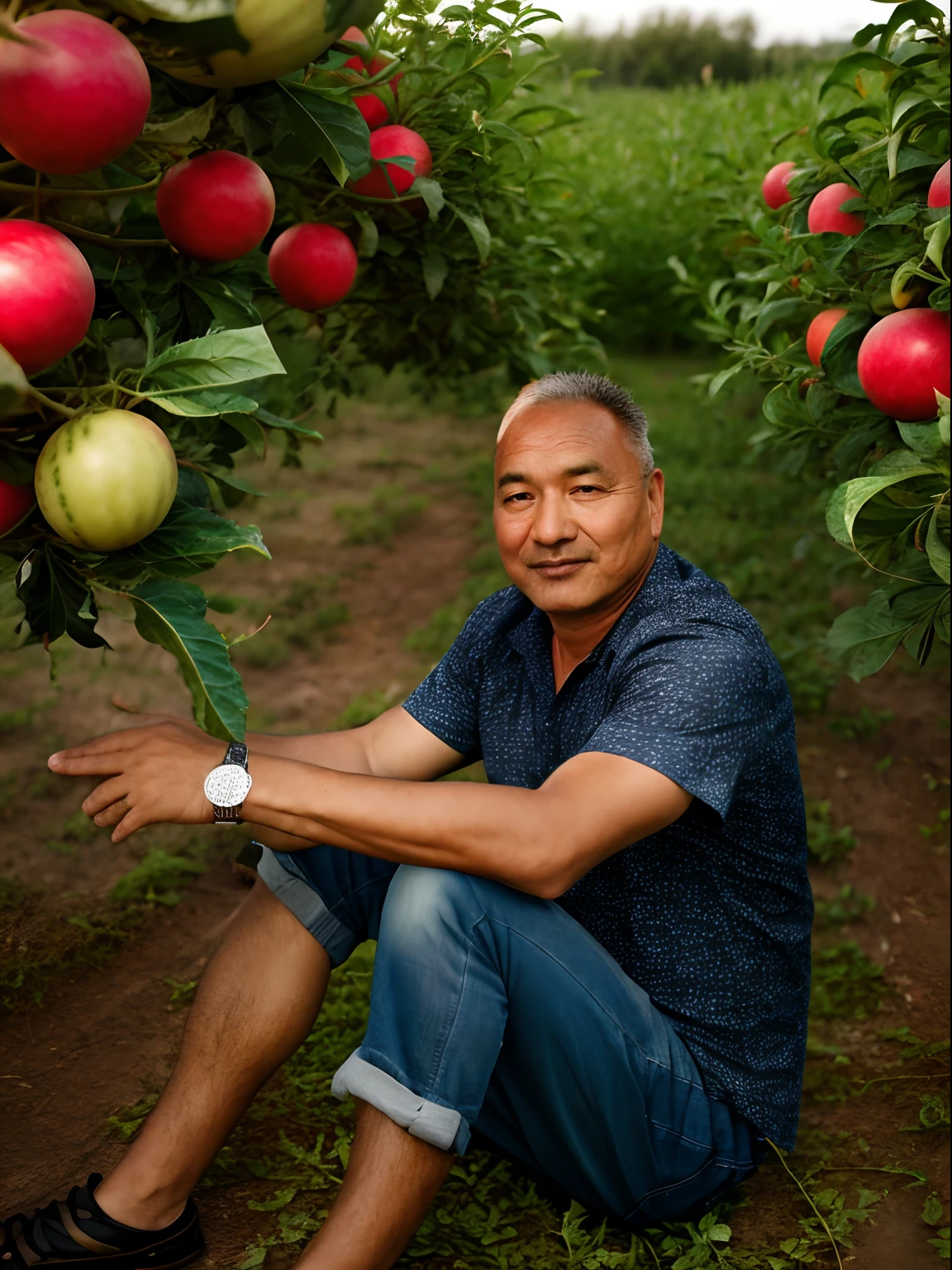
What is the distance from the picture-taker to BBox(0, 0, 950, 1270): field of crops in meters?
1.39

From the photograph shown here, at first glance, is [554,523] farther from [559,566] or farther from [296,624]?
[296,624]

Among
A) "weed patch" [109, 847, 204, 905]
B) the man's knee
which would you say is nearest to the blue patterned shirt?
the man's knee

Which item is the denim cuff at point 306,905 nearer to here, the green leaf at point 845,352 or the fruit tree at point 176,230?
Answer: the fruit tree at point 176,230

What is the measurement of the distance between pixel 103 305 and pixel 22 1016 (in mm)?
1449

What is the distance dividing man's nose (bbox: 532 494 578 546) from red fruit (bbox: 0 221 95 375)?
2.63ft

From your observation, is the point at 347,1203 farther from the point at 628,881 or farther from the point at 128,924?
the point at 128,924

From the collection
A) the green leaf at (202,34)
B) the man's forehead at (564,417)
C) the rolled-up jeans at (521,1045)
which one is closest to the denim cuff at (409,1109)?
the rolled-up jeans at (521,1045)

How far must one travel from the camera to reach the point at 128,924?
2.70 metres

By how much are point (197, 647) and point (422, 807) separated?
385 mm

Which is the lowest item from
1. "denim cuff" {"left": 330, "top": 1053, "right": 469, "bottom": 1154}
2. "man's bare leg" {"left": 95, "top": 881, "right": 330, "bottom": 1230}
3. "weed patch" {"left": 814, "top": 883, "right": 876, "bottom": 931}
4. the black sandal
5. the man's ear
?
"weed patch" {"left": 814, "top": 883, "right": 876, "bottom": 931}

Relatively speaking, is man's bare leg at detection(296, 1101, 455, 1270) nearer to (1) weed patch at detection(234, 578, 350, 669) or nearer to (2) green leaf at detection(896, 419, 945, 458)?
(2) green leaf at detection(896, 419, 945, 458)

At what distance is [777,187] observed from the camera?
6.73 feet

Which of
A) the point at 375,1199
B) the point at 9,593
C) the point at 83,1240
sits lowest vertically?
the point at 83,1240

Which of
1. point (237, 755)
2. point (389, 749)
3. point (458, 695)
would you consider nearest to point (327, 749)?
point (389, 749)
